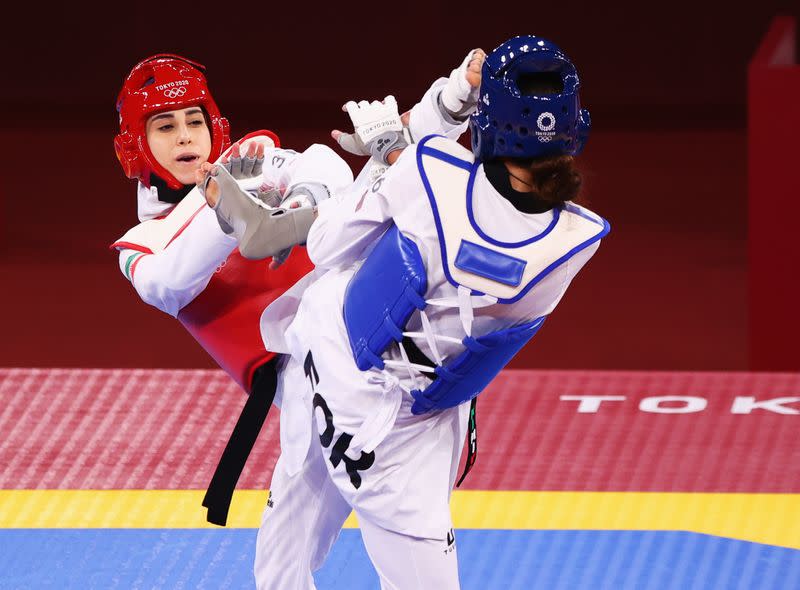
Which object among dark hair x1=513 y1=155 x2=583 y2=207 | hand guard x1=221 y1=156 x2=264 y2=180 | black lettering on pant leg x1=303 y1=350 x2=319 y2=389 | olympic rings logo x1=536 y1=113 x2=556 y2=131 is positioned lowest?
black lettering on pant leg x1=303 y1=350 x2=319 y2=389

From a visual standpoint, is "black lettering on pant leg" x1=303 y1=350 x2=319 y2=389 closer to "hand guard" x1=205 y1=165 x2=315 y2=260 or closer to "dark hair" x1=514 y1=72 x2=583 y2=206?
"hand guard" x1=205 y1=165 x2=315 y2=260

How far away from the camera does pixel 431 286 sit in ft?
7.98

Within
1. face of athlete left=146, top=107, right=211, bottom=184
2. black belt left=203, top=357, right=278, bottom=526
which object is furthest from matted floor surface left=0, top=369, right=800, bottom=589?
face of athlete left=146, top=107, right=211, bottom=184

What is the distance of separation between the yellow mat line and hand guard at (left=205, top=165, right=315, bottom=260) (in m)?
1.56

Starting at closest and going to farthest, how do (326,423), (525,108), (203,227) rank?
(525,108)
(326,423)
(203,227)

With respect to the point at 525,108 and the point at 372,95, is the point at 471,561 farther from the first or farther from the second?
the point at 372,95

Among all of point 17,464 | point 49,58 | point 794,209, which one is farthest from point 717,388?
point 49,58

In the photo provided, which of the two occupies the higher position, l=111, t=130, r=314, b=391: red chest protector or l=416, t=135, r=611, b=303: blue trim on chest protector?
l=416, t=135, r=611, b=303: blue trim on chest protector

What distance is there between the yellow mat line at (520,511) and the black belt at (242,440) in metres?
0.96

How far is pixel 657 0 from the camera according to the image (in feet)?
36.6

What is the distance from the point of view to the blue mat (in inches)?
142

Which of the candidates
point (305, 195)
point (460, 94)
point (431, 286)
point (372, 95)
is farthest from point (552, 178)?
point (372, 95)

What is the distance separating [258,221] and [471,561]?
1520 millimetres

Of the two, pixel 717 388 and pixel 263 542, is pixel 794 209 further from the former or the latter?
pixel 263 542
